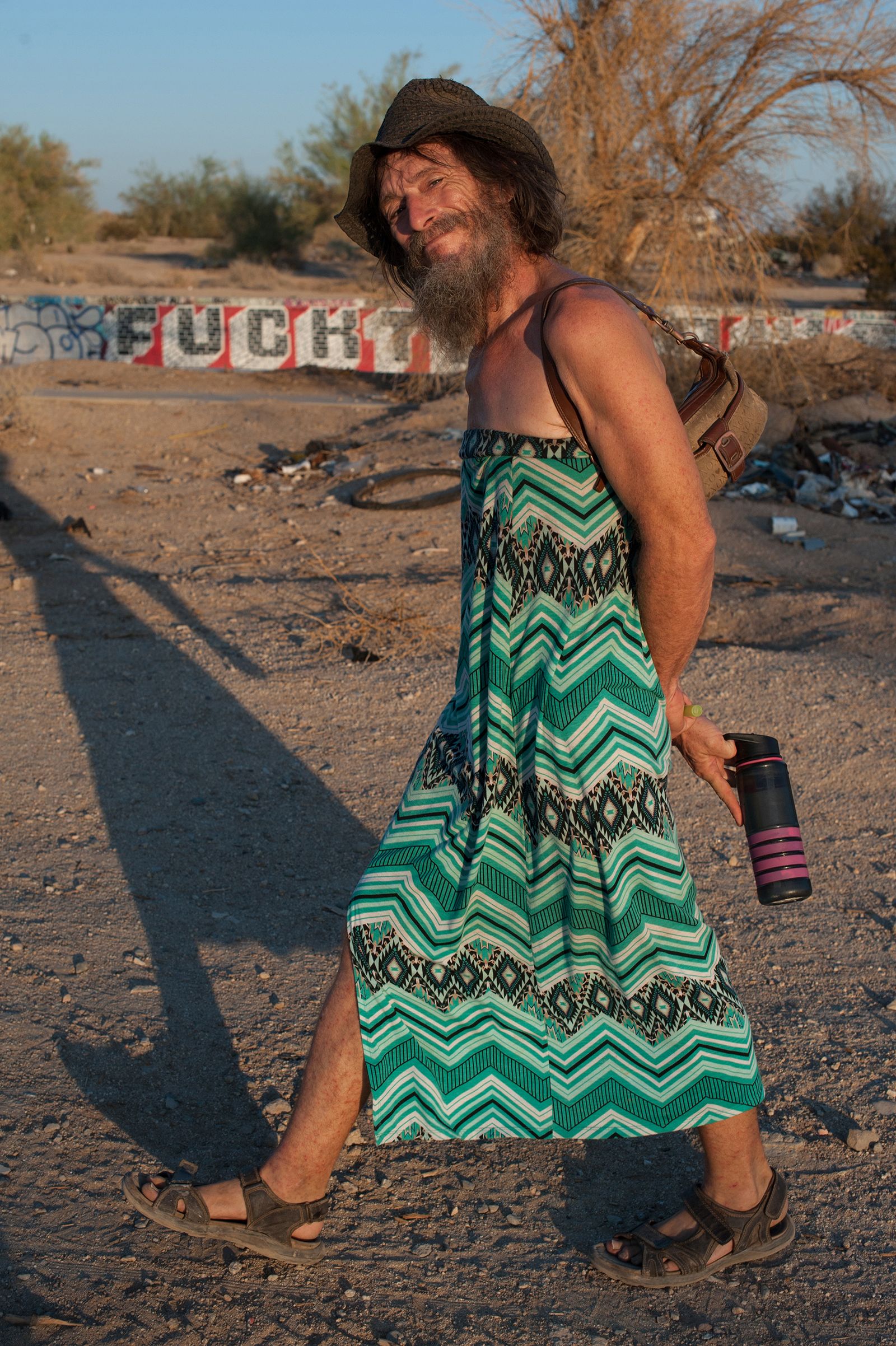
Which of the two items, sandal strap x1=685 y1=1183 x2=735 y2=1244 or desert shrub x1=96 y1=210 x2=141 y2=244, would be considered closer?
sandal strap x1=685 y1=1183 x2=735 y2=1244

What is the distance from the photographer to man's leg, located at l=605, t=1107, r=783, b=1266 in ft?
6.55

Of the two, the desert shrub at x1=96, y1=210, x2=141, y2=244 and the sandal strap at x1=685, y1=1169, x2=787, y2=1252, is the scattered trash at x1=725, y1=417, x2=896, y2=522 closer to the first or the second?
the sandal strap at x1=685, y1=1169, x2=787, y2=1252

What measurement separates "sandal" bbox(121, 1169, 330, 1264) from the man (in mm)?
55

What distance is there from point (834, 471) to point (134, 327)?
1062cm

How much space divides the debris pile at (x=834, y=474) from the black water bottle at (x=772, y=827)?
7784mm

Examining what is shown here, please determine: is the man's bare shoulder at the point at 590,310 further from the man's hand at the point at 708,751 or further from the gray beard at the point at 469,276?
the man's hand at the point at 708,751

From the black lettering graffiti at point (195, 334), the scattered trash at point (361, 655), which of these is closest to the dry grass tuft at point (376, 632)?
the scattered trash at point (361, 655)

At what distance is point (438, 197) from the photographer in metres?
1.96

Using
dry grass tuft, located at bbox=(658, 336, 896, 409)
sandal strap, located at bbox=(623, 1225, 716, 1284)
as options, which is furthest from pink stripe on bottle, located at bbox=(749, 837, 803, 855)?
dry grass tuft, located at bbox=(658, 336, 896, 409)

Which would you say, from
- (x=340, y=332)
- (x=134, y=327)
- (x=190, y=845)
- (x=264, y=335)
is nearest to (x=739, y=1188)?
(x=190, y=845)

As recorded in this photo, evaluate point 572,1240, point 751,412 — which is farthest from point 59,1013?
point 751,412

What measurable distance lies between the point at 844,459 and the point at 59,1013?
8.85 meters

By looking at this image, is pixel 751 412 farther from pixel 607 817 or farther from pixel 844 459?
pixel 844 459

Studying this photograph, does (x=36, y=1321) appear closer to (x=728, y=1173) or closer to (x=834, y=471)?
(x=728, y=1173)
